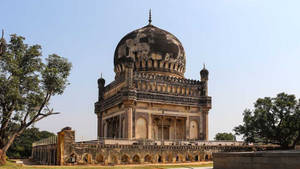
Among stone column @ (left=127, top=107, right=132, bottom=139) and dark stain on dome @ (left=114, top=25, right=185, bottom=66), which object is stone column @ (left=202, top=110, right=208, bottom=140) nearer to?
dark stain on dome @ (left=114, top=25, right=185, bottom=66)

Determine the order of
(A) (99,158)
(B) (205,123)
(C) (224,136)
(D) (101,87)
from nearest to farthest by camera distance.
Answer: (A) (99,158)
(B) (205,123)
(D) (101,87)
(C) (224,136)

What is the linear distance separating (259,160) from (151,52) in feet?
92.7

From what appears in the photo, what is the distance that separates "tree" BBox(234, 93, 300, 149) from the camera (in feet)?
121

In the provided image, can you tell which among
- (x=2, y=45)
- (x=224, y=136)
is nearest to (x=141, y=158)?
(x=2, y=45)

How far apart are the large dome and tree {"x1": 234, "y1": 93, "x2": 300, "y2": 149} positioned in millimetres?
11042

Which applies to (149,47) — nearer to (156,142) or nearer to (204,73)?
(204,73)

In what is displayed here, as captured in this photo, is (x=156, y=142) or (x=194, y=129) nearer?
(x=156, y=142)

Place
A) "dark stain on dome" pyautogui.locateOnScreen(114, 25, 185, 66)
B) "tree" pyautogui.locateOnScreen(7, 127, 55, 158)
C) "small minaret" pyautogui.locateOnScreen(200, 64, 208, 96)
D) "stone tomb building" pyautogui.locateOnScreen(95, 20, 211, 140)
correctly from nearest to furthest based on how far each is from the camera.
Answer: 1. "stone tomb building" pyautogui.locateOnScreen(95, 20, 211, 140)
2. "small minaret" pyautogui.locateOnScreen(200, 64, 208, 96)
3. "dark stain on dome" pyautogui.locateOnScreen(114, 25, 185, 66)
4. "tree" pyautogui.locateOnScreen(7, 127, 55, 158)

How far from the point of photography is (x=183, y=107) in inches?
1613

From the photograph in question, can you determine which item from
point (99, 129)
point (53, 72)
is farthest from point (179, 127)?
point (53, 72)

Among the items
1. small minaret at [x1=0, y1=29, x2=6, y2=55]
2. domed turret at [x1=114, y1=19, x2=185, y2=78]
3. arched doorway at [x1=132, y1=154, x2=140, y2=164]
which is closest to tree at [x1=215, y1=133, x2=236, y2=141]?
domed turret at [x1=114, y1=19, x2=185, y2=78]

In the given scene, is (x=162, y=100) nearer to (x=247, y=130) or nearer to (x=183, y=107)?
(x=183, y=107)

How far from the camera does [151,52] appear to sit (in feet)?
141

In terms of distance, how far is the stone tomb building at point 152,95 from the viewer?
38344mm
